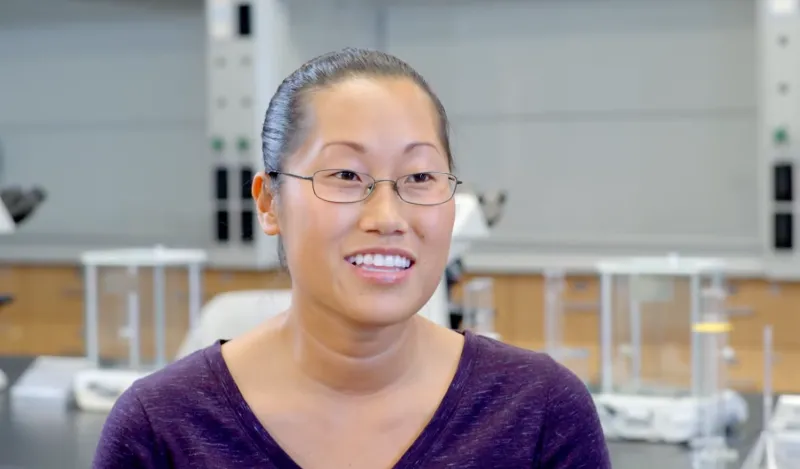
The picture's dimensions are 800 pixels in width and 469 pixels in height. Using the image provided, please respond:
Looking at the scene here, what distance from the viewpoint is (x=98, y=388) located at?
8.52 ft

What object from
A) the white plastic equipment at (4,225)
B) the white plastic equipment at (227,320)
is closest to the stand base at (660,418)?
the white plastic equipment at (227,320)

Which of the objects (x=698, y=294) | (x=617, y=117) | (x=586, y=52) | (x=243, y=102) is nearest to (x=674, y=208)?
(x=617, y=117)

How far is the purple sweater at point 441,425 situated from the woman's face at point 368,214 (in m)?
0.14

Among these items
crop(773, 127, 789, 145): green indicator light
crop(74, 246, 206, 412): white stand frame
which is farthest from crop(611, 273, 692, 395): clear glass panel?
crop(773, 127, 789, 145): green indicator light

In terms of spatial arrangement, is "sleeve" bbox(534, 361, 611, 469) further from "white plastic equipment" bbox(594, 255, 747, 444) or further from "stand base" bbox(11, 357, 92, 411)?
"stand base" bbox(11, 357, 92, 411)

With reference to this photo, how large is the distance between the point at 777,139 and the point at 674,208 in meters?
0.76

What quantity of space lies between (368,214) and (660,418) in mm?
1435

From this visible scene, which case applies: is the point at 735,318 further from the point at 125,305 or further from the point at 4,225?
the point at 4,225

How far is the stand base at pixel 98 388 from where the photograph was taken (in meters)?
2.58

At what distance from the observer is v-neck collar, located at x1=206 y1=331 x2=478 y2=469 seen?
3.32 ft

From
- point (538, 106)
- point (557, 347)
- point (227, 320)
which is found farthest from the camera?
point (538, 106)

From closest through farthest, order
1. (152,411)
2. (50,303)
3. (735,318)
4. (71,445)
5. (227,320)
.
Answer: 1. (152,411)
2. (71,445)
3. (227,320)
4. (735,318)
5. (50,303)

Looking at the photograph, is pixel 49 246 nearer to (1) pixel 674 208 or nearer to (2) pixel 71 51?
(2) pixel 71 51

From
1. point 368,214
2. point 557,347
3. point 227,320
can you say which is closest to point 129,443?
point 368,214
